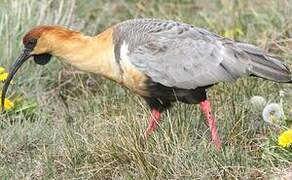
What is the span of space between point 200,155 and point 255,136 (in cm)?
82

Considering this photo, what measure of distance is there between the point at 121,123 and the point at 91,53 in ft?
2.02

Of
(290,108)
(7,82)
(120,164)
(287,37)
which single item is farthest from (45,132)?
(287,37)

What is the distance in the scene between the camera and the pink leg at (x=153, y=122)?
600 centimetres

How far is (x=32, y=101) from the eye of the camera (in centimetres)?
740

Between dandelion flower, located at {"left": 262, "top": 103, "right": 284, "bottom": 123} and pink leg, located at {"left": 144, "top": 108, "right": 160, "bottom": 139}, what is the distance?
79cm

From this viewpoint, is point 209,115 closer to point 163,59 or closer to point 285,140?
point 163,59

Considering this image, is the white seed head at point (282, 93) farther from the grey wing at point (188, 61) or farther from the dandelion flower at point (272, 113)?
the grey wing at point (188, 61)

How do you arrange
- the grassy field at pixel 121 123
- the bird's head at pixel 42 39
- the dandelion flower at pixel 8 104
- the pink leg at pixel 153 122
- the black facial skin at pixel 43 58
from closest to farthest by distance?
the grassy field at pixel 121 123 < the pink leg at pixel 153 122 < the bird's head at pixel 42 39 < the black facial skin at pixel 43 58 < the dandelion flower at pixel 8 104

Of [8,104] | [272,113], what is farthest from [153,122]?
[8,104]

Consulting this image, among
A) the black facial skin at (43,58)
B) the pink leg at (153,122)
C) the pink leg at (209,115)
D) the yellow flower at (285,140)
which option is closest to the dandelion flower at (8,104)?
the black facial skin at (43,58)

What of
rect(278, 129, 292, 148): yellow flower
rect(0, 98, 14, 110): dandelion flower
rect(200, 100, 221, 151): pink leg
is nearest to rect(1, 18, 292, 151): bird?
rect(200, 100, 221, 151): pink leg

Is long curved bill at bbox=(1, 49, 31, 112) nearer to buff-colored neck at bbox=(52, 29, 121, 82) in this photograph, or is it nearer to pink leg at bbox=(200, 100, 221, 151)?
buff-colored neck at bbox=(52, 29, 121, 82)

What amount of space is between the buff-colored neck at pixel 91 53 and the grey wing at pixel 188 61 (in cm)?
19

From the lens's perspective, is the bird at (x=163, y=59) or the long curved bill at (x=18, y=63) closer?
the bird at (x=163, y=59)
